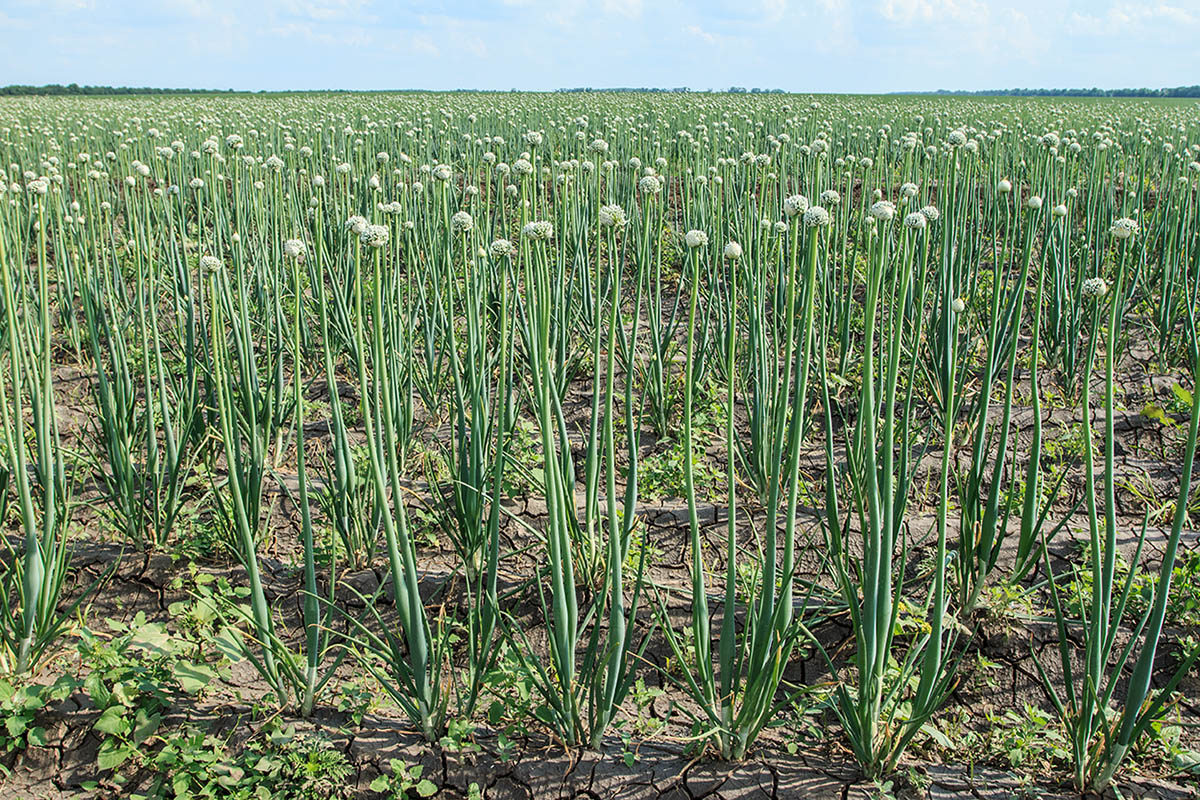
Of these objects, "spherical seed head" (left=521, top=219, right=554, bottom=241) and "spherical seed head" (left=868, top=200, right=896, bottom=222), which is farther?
"spherical seed head" (left=521, top=219, right=554, bottom=241)

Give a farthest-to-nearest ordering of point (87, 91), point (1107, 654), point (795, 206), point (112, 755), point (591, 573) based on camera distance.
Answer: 1. point (87, 91)
2. point (591, 573)
3. point (112, 755)
4. point (1107, 654)
5. point (795, 206)

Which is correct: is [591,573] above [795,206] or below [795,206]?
below

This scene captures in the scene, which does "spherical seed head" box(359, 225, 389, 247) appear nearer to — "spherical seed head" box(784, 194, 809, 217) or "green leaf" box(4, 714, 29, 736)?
"spherical seed head" box(784, 194, 809, 217)

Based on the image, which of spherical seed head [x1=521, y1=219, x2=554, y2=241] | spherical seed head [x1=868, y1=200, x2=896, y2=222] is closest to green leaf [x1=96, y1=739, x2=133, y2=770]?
spherical seed head [x1=521, y1=219, x2=554, y2=241]

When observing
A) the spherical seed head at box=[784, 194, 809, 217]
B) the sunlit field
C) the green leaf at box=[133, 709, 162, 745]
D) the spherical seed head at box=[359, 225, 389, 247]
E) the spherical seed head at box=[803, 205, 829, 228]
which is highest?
the spherical seed head at box=[784, 194, 809, 217]

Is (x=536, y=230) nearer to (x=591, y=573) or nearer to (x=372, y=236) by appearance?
(x=372, y=236)

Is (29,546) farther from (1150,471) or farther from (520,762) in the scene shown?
(1150,471)

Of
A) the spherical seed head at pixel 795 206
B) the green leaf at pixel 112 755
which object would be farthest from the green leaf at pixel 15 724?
the spherical seed head at pixel 795 206

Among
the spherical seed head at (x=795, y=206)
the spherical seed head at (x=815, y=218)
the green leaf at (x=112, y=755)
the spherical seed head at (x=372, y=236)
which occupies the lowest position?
the green leaf at (x=112, y=755)

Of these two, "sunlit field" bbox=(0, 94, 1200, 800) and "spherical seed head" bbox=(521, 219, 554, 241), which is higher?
"spherical seed head" bbox=(521, 219, 554, 241)

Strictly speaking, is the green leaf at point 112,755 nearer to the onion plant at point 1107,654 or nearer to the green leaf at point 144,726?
the green leaf at point 144,726

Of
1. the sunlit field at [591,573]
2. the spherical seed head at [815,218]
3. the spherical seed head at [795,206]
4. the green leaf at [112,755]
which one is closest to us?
the spherical seed head at [815,218]

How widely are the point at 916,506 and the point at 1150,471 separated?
949mm

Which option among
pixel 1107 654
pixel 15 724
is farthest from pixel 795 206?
pixel 15 724
